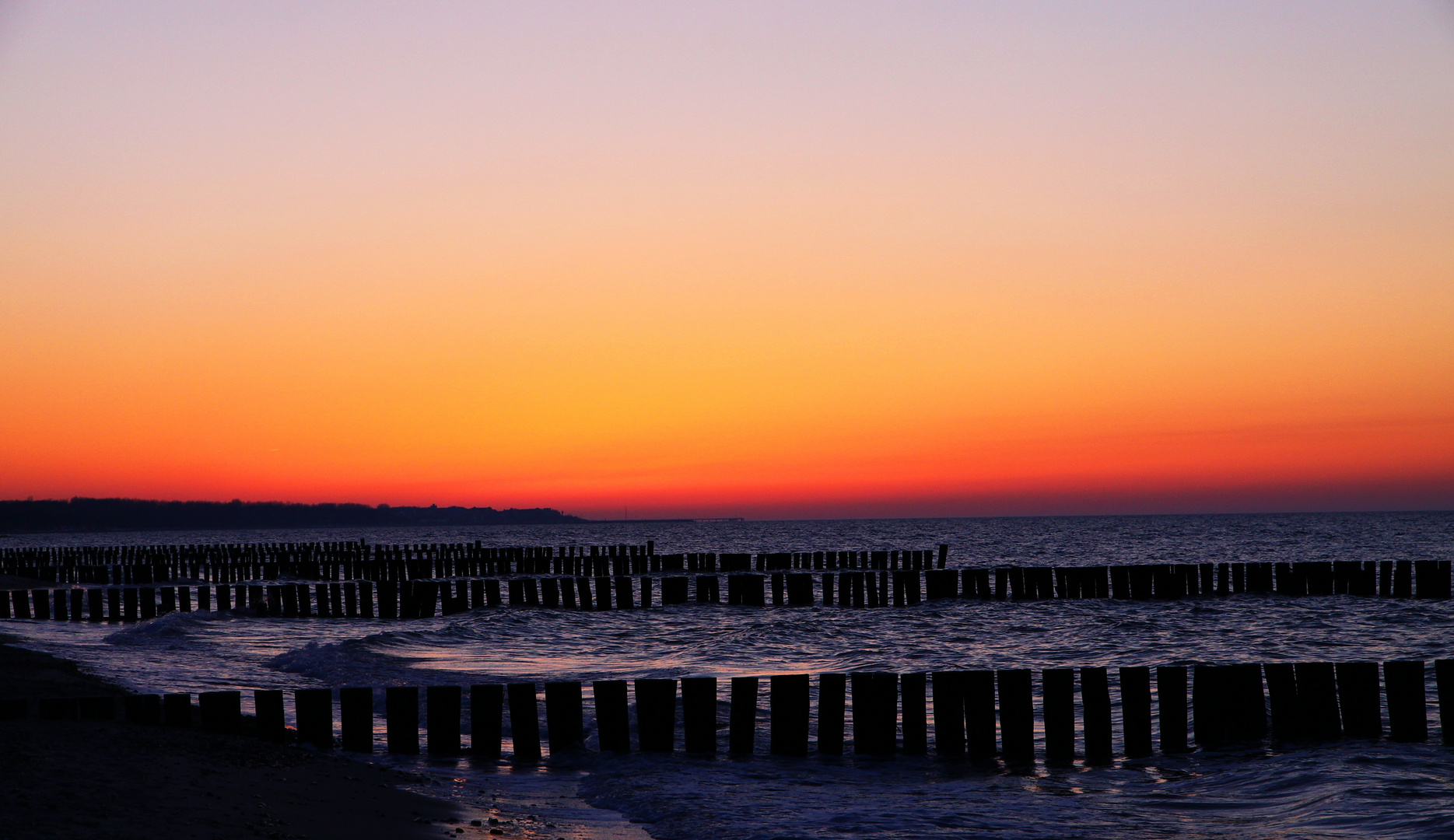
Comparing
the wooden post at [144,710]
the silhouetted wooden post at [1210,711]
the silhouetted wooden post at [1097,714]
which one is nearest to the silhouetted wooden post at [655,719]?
the silhouetted wooden post at [1097,714]

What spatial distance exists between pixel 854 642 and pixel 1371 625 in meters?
11.6

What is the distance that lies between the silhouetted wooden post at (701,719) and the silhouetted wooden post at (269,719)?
135 inches

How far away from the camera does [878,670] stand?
56.5ft

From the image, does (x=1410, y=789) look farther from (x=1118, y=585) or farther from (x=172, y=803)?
(x=1118, y=585)

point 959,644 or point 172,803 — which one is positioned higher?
point 172,803

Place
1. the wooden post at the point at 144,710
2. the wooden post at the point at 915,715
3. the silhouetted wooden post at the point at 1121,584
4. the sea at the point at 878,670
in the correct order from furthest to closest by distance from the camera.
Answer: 1. the silhouetted wooden post at the point at 1121,584
2. the wooden post at the point at 915,715
3. the wooden post at the point at 144,710
4. the sea at the point at 878,670

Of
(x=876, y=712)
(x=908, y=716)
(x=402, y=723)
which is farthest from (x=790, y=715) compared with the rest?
(x=402, y=723)

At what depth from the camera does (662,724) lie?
10.2m

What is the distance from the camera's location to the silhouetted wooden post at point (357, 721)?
990 centimetres

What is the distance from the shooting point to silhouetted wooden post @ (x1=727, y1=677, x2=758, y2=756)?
10055 mm

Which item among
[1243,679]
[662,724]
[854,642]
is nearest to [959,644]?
[854,642]

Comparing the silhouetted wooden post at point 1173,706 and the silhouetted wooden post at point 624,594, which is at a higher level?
the silhouetted wooden post at point 1173,706

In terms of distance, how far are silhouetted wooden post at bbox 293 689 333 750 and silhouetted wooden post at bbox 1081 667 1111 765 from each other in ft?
21.7

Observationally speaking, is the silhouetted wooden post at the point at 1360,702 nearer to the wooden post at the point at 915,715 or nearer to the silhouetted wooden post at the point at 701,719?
the wooden post at the point at 915,715
